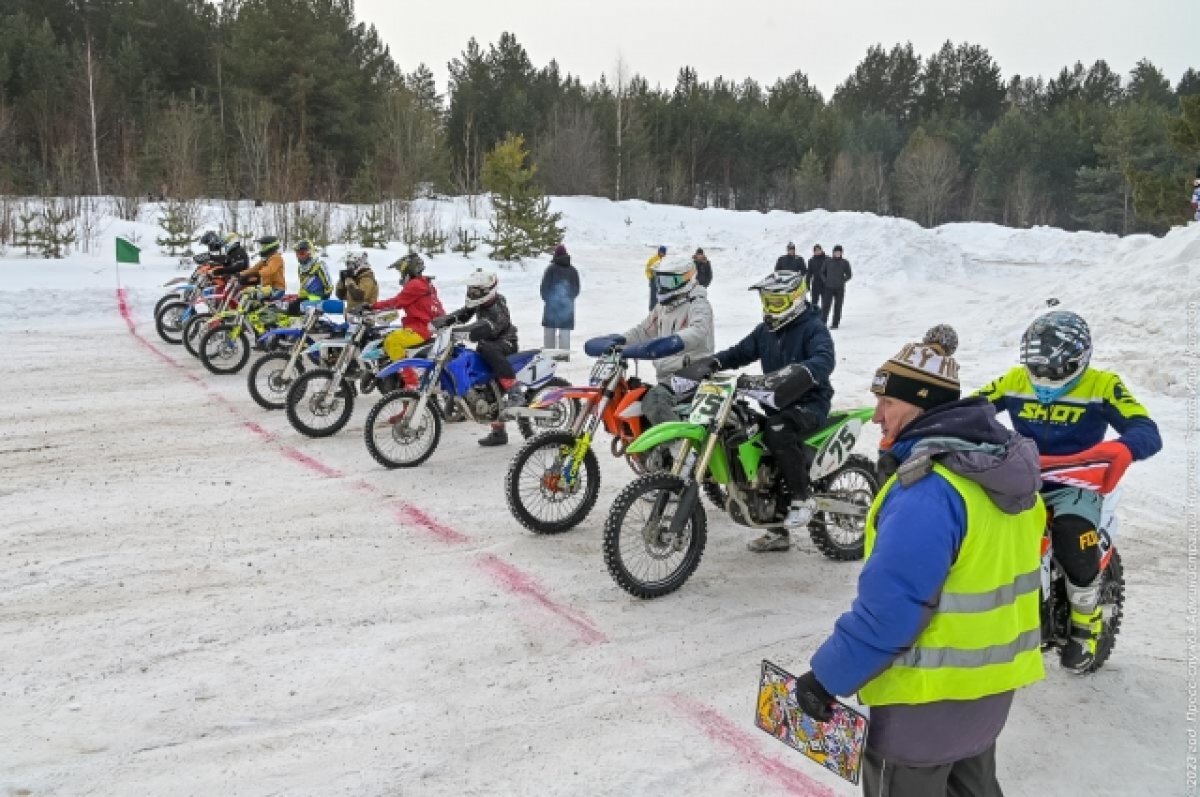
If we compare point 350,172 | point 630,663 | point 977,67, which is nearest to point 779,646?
point 630,663

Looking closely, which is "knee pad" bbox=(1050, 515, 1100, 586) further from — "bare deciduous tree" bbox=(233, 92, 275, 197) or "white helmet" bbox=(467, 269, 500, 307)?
"bare deciduous tree" bbox=(233, 92, 275, 197)

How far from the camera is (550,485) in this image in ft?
20.5

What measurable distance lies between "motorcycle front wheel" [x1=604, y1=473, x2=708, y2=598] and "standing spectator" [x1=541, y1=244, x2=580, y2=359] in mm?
9708

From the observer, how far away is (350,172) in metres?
43.1

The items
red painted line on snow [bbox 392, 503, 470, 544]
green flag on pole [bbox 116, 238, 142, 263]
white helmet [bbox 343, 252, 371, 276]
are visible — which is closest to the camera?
red painted line on snow [bbox 392, 503, 470, 544]

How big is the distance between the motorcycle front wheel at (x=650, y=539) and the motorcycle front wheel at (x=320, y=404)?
15.8ft

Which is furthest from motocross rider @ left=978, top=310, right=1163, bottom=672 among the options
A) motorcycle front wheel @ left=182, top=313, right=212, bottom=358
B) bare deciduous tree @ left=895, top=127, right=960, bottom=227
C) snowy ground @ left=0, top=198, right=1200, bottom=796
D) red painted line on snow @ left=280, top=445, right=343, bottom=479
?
bare deciduous tree @ left=895, top=127, right=960, bottom=227

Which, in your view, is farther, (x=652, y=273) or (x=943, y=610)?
(x=652, y=273)

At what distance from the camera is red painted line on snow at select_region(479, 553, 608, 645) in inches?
190

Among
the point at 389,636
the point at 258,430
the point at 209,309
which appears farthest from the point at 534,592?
the point at 209,309

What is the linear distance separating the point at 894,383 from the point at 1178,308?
12.5 m

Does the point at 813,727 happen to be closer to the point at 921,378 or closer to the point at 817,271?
the point at 921,378

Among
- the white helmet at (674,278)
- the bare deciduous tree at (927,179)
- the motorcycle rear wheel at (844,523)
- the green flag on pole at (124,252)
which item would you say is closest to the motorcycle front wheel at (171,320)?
the green flag on pole at (124,252)

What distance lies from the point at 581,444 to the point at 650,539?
1.15 m
